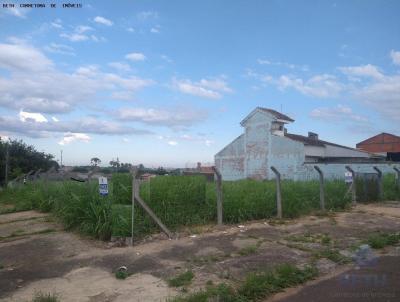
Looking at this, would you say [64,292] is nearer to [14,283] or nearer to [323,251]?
→ [14,283]

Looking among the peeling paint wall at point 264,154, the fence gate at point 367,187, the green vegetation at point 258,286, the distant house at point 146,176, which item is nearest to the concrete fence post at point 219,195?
the distant house at point 146,176

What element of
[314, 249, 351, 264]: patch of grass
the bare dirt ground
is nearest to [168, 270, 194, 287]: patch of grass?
the bare dirt ground

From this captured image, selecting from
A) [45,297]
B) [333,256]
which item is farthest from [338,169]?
[45,297]

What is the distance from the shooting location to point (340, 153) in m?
39.0

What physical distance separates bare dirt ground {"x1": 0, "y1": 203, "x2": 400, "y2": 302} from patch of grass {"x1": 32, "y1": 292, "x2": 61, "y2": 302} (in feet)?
0.39

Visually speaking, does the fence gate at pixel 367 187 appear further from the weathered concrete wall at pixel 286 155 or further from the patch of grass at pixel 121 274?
the weathered concrete wall at pixel 286 155

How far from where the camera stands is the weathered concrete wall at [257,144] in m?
35.7

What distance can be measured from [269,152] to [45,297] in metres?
31.5

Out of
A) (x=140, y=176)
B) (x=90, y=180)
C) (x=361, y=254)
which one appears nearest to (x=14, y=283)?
(x=140, y=176)

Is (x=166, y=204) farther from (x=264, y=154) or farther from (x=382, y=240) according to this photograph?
(x=264, y=154)

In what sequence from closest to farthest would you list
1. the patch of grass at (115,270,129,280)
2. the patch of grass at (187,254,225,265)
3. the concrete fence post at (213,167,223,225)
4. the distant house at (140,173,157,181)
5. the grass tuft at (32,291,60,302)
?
1. the grass tuft at (32,291,60,302)
2. the patch of grass at (115,270,129,280)
3. the patch of grass at (187,254,225,265)
4. the distant house at (140,173,157,181)
5. the concrete fence post at (213,167,223,225)

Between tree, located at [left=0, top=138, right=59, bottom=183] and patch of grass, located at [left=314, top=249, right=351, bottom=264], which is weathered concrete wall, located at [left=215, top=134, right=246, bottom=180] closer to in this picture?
tree, located at [left=0, top=138, right=59, bottom=183]

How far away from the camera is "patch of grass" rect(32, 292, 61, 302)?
4.99 m

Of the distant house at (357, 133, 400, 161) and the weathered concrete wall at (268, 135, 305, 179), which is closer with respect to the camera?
the weathered concrete wall at (268, 135, 305, 179)
